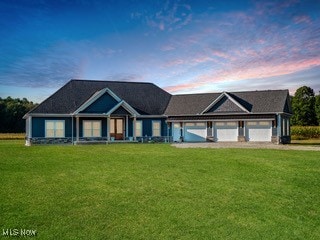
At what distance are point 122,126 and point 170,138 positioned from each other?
18.4 ft

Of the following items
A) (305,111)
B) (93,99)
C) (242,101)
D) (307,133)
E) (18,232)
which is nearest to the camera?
(18,232)

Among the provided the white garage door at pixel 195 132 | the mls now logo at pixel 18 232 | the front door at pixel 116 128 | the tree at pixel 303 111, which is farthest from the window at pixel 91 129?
the tree at pixel 303 111

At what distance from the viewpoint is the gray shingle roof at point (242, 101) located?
124 ft

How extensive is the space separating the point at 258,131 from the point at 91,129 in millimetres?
17330

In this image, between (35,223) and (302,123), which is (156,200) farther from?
(302,123)

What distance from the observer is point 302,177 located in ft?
47.1

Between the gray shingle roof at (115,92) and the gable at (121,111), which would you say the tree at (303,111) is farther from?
the gable at (121,111)

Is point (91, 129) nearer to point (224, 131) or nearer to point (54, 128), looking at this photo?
point (54, 128)

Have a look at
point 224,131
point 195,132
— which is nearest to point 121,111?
point 195,132

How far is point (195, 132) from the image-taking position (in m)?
40.1

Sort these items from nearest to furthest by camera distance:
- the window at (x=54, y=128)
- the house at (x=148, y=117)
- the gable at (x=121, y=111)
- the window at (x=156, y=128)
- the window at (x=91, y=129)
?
the window at (x=54, y=128) < the house at (x=148, y=117) < the window at (x=91, y=129) < the gable at (x=121, y=111) < the window at (x=156, y=128)

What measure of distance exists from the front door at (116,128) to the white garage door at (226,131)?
33.8 feet

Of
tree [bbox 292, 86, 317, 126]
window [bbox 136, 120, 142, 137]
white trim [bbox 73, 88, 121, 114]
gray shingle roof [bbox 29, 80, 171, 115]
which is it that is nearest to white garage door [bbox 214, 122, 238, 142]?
gray shingle roof [bbox 29, 80, 171, 115]

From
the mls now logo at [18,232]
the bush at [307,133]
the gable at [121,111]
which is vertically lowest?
the mls now logo at [18,232]
